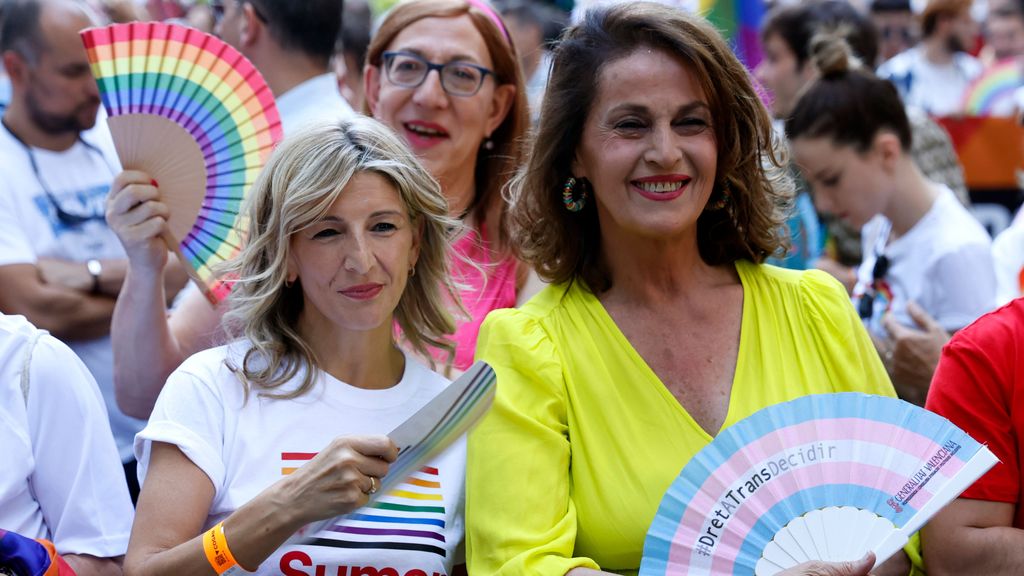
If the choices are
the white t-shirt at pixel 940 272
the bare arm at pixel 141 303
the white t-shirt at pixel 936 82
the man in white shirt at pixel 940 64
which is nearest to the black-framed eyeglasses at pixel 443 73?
the bare arm at pixel 141 303

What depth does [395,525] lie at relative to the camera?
2750 millimetres

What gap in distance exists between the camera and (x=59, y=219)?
4.40m

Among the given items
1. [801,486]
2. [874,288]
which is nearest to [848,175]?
[874,288]

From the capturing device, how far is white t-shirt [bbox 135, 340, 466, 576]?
2.68 m

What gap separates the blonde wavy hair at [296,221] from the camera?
2.83 meters

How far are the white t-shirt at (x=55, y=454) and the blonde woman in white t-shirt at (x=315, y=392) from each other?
0.66 ft

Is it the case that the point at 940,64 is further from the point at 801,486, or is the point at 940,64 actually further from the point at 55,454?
the point at 55,454

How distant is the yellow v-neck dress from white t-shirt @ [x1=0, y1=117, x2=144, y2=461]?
1.82 metres

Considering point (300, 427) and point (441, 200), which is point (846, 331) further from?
point (300, 427)

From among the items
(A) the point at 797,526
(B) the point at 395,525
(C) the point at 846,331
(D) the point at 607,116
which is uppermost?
(D) the point at 607,116

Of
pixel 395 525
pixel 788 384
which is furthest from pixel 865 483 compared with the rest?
pixel 395 525

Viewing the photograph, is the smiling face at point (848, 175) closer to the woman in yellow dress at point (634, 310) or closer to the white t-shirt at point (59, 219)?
the woman in yellow dress at point (634, 310)

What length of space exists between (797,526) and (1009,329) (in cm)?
64

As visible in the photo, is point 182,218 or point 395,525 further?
point 182,218
